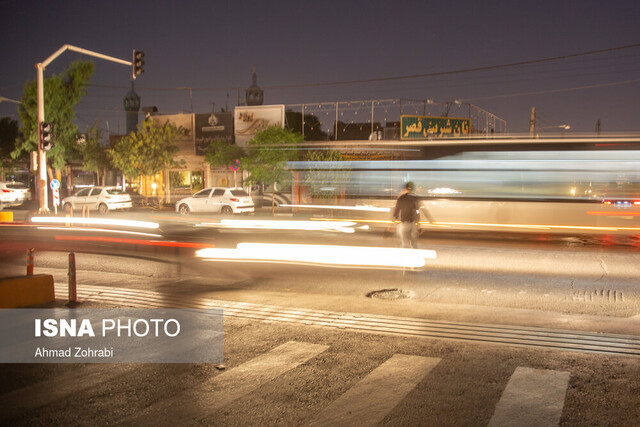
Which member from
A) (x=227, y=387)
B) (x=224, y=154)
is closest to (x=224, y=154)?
(x=224, y=154)

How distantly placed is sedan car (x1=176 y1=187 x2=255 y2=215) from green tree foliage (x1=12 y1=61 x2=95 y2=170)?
38.0 feet

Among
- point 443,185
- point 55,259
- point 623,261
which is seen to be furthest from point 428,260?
point 55,259

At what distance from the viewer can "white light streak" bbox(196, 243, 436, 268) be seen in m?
13.2

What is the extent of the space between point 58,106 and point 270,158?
15.4 m

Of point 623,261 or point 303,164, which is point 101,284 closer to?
point 623,261

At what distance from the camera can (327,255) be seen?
14.7 meters

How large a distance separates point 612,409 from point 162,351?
4863 millimetres

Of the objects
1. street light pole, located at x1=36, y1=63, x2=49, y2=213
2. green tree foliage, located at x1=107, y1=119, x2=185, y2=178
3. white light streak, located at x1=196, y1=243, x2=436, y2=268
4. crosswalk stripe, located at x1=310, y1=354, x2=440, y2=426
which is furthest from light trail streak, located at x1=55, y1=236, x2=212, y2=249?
green tree foliage, located at x1=107, y1=119, x2=185, y2=178

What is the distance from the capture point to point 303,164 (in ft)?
86.8

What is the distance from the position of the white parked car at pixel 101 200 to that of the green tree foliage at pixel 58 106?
4.61 m

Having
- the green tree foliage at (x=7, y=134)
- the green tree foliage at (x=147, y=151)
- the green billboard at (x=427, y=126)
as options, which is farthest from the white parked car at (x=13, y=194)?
the green billboard at (x=427, y=126)

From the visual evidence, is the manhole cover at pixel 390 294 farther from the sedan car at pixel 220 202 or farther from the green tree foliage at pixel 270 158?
the sedan car at pixel 220 202

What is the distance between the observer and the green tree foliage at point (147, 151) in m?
39.0

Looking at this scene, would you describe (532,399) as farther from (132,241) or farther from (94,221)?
(94,221)
